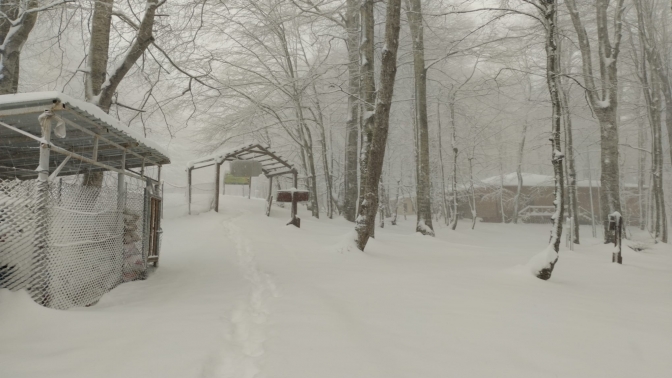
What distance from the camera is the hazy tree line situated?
27.6 feet

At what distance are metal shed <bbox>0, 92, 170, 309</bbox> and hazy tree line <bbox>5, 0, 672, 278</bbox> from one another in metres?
2.27

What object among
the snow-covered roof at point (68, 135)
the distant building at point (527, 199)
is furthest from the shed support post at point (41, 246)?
the distant building at point (527, 199)

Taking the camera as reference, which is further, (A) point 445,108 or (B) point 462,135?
(B) point 462,135

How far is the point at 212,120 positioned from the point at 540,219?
27.0 m

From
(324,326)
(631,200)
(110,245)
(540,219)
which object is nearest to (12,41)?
(110,245)

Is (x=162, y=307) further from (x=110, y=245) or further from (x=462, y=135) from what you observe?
(x=462, y=135)

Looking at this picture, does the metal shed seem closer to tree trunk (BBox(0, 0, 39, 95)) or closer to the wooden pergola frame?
tree trunk (BBox(0, 0, 39, 95))

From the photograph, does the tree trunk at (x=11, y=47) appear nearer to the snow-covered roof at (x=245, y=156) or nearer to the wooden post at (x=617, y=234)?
the snow-covered roof at (x=245, y=156)

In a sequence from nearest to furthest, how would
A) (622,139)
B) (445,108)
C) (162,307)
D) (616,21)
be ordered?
(162,307) → (616,21) → (445,108) → (622,139)

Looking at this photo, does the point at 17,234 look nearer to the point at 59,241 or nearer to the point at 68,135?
the point at 59,241

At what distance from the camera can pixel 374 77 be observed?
18.5 m

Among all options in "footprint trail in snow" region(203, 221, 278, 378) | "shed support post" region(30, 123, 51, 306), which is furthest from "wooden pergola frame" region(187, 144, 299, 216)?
"shed support post" region(30, 123, 51, 306)

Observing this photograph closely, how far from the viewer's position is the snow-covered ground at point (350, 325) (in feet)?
10.1

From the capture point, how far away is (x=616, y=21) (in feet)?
46.5
